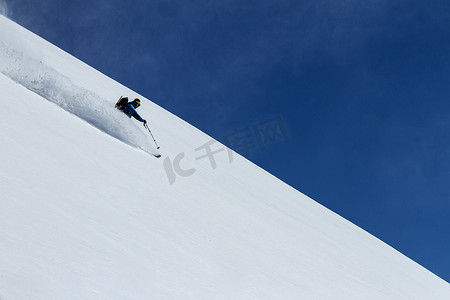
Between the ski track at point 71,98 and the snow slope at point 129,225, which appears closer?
the snow slope at point 129,225

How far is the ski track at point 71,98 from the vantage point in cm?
657

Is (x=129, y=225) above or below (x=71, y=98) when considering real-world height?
below

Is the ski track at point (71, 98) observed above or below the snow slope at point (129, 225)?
above

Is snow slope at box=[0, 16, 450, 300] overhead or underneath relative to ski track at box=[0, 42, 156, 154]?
underneath

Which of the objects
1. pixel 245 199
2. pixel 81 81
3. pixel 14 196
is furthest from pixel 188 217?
pixel 81 81

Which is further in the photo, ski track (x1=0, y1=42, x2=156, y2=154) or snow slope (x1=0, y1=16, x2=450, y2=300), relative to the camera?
ski track (x1=0, y1=42, x2=156, y2=154)

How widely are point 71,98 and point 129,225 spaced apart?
14.4 ft

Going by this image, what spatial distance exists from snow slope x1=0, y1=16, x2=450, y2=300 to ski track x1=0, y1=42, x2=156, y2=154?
0.12 feet

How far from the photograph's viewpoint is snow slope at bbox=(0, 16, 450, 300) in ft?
8.23

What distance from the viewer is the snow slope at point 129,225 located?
8.23 ft

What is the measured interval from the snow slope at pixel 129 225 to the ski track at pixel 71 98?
0.04 metres

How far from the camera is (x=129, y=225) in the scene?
3479 mm

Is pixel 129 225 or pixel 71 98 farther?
pixel 71 98

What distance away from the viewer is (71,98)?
7.12 metres
